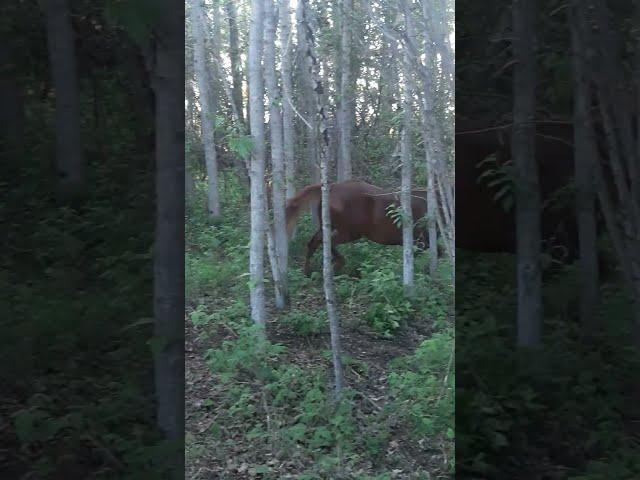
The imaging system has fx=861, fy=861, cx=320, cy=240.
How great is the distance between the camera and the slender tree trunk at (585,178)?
4.05 m

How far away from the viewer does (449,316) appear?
13.6 ft

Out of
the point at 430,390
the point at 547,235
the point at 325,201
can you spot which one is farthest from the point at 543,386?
the point at 325,201

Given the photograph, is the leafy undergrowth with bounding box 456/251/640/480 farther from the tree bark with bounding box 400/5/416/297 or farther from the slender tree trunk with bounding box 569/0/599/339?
the tree bark with bounding box 400/5/416/297

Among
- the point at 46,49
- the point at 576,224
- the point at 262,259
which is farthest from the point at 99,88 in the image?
the point at 576,224

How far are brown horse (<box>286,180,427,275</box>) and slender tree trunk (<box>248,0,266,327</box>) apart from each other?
0.49ft

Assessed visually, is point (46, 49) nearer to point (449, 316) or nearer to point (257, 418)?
point (257, 418)

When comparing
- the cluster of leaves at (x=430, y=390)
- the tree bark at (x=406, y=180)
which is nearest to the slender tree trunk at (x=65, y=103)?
the tree bark at (x=406, y=180)

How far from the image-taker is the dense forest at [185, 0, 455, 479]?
158 inches

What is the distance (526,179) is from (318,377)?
1374 mm

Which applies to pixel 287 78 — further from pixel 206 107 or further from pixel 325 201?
pixel 325 201

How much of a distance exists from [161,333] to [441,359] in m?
1.34

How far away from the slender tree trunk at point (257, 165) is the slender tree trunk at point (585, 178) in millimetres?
1473

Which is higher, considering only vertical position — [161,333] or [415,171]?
→ [415,171]

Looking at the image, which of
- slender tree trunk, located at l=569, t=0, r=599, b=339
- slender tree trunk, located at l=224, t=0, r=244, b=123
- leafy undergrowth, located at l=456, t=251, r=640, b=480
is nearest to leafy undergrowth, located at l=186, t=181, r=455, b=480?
leafy undergrowth, located at l=456, t=251, r=640, b=480
